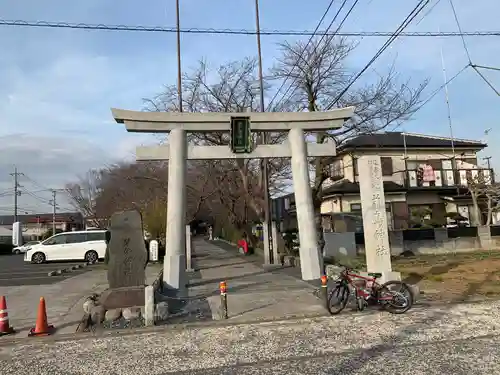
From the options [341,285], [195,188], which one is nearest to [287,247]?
[195,188]

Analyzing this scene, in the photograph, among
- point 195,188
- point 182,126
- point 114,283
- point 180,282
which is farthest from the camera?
point 195,188

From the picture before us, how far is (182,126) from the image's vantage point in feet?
42.4

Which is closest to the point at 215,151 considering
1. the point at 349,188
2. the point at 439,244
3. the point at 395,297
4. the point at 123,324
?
the point at 123,324

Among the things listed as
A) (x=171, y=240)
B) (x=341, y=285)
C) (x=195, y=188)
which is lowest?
(x=341, y=285)

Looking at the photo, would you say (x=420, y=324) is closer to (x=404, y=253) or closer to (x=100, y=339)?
(x=100, y=339)

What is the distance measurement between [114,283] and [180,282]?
228 centimetres


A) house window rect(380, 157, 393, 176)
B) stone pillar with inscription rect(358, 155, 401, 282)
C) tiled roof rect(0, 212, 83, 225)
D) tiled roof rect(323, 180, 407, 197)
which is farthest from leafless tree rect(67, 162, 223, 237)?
tiled roof rect(0, 212, 83, 225)

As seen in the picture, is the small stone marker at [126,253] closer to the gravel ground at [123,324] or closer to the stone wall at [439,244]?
the gravel ground at [123,324]

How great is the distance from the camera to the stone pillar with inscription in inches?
416

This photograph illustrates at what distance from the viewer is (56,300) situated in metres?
11.5

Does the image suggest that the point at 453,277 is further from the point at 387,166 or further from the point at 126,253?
the point at 387,166

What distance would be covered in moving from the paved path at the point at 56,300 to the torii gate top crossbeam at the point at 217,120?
5173 mm

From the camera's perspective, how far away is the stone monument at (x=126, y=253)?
10.3 m

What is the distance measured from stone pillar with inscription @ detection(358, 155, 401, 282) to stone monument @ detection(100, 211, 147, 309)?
5589mm
